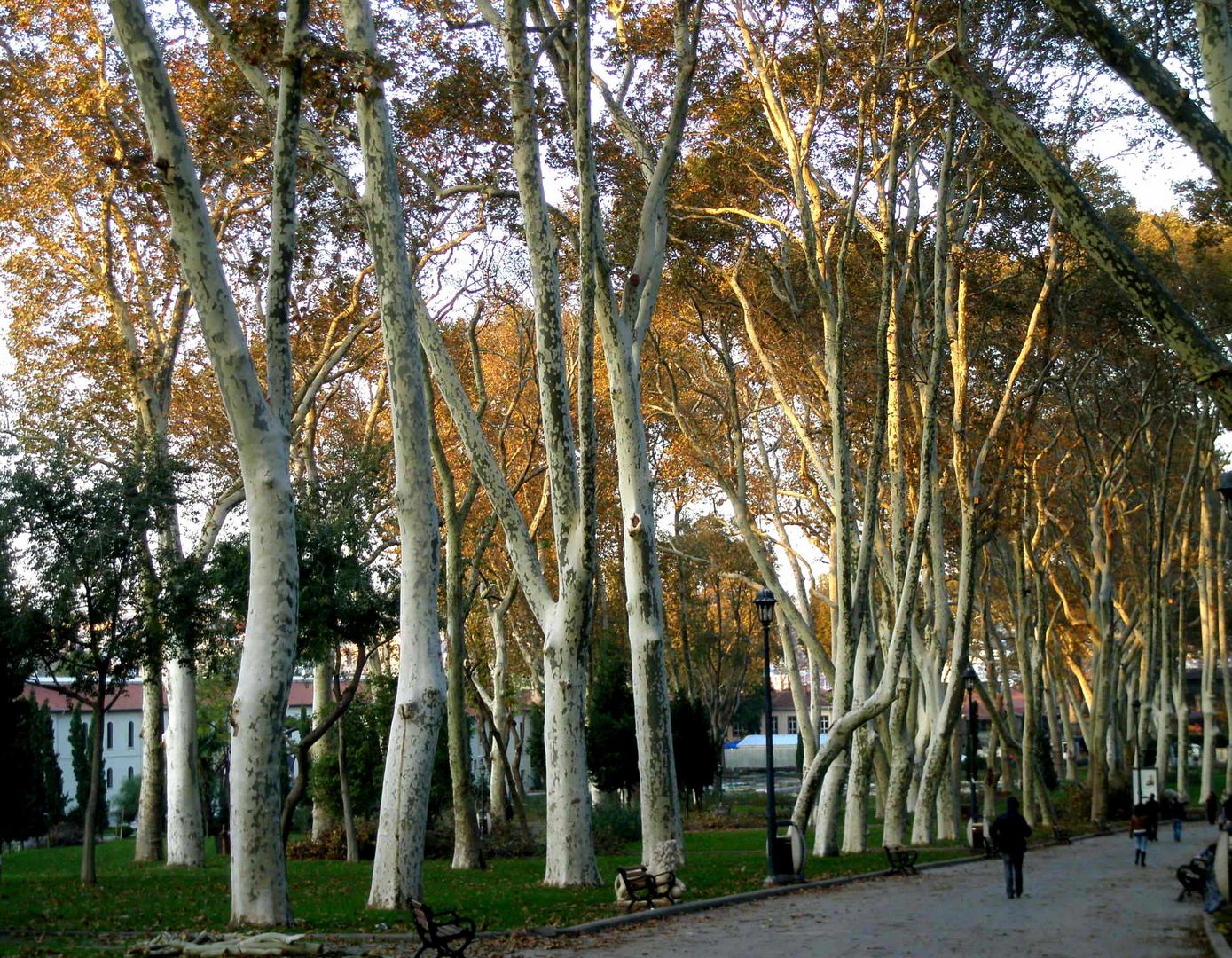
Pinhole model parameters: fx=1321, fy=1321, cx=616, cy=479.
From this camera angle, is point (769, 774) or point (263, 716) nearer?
point (263, 716)

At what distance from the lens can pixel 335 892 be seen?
58.2 feet

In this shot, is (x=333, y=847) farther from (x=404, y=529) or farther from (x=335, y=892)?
(x=404, y=529)

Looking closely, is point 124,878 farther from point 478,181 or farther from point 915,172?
point 915,172

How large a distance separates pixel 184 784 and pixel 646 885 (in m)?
11.9

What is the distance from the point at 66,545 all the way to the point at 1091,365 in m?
22.8

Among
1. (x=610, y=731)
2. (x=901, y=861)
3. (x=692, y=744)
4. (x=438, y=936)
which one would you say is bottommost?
(x=901, y=861)

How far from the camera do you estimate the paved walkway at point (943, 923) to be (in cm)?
1162

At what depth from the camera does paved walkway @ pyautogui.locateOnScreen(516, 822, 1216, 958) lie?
38.1ft

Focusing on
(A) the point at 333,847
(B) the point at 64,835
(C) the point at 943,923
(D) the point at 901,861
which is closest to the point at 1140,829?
(D) the point at 901,861

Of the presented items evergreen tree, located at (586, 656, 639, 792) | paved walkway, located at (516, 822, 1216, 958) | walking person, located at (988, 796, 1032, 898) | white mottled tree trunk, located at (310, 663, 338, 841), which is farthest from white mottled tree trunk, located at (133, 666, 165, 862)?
evergreen tree, located at (586, 656, 639, 792)

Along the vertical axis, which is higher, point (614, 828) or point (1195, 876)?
point (1195, 876)

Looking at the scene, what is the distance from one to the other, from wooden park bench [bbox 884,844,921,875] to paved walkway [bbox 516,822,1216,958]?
0.90 feet

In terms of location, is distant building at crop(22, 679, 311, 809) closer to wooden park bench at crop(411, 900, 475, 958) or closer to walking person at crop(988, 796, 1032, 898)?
walking person at crop(988, 796, 1032, 898)

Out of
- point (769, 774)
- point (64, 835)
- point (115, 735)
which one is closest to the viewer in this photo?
point (769, 774)
